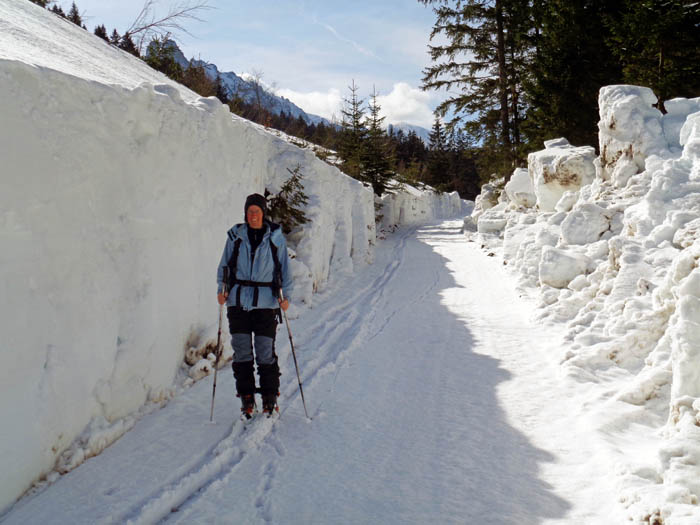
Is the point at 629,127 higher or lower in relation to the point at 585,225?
higher

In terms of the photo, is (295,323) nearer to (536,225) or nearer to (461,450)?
(461,450)

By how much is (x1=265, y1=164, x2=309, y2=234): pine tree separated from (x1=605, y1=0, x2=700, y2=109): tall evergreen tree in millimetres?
10012

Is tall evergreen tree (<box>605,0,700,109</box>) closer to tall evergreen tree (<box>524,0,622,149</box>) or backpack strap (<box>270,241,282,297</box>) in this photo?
tall evergreen tree (<box>524,0,622,149</box>)

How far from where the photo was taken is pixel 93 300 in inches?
136

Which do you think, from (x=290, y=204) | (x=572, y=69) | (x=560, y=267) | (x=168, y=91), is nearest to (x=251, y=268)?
(x=168, y=91)

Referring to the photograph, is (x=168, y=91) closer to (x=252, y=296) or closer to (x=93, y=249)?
(x=93, y=249)

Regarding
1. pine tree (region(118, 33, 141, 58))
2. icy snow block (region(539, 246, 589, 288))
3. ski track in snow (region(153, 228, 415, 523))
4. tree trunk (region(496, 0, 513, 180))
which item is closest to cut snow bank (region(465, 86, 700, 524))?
icy snow block (region(539, 246, 589, 288))

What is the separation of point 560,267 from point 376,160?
59.4ft

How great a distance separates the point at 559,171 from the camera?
40.5 feet

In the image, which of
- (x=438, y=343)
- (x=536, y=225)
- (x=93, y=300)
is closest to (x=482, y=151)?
(x=536, y=225)

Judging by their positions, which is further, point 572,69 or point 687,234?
point 572,69

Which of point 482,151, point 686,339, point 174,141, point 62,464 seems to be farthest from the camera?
point 482,151

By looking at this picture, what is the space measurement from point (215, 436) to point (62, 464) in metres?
1.14

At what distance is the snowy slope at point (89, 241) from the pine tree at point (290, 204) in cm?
325
